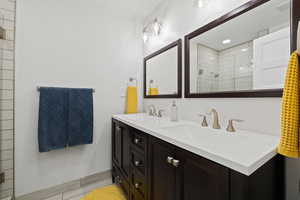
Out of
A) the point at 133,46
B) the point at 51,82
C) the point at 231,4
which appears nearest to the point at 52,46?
the point at 51,82

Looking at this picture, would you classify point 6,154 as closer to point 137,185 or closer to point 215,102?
point 137,185

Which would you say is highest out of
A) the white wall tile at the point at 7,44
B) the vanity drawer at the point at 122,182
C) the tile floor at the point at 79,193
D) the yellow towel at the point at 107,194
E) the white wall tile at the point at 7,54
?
the white wall tile at the point at 7,44

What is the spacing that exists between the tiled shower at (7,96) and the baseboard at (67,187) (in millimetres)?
195

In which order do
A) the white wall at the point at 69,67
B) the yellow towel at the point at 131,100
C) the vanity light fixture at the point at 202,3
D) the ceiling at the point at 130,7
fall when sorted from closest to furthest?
the vanity light fixture at the point at 202,3 < the white wall at the point at 69,67 < the ceiling at the point at 130,7 < the yellow towel at the point at 131,100

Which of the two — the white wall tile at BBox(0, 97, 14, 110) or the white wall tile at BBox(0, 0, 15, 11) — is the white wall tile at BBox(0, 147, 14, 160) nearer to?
the white wall tile at BBox(0, 97, 14, 110)

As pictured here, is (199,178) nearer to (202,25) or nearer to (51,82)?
(202,25)

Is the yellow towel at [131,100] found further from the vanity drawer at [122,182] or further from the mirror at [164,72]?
the vanity drawer at [122,182]

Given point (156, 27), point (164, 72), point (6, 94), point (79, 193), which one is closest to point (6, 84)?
point (6, 94)

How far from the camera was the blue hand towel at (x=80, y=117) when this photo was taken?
1.49m

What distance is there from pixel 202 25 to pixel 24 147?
6.92 ft

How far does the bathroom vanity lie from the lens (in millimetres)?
477

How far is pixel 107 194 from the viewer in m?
1.44

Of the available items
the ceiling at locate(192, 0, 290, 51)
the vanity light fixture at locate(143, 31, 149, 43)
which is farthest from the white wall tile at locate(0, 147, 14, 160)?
the ceiling at locate(192, 0, 290, 51)

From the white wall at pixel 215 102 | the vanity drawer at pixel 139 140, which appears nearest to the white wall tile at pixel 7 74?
the vanity drawer at pixel 139 140
